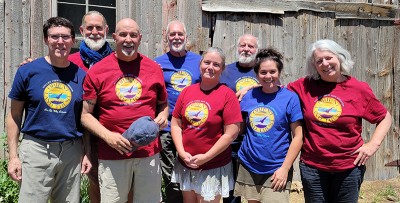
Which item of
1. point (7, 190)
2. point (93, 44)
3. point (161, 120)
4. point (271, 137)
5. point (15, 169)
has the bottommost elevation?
point (7, 190)

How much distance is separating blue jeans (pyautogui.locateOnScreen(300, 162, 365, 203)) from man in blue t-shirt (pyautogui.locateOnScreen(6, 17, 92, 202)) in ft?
6.07

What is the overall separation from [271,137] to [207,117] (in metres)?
0.53

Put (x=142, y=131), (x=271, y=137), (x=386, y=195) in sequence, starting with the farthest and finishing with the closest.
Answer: (x=386, y=195), (x=271, y=137), (x=142, y=131)

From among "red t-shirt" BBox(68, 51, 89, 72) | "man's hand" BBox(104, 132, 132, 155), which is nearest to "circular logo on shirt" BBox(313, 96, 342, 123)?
"man's hand" BBox(104, 132, 132, 155)

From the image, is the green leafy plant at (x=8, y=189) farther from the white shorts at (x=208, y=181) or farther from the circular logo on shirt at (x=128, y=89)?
the circular logo on shirt at (x=128, y=89)

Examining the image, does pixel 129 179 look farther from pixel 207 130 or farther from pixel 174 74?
pixel 174 74

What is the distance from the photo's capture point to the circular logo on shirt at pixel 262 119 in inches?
149

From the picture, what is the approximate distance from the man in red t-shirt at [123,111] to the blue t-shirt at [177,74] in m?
0.52

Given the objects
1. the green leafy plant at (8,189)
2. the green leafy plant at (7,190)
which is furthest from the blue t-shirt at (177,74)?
the green leafy plant at (7,190)

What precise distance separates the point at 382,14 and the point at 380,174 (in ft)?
7.87

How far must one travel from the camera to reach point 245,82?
14.4 ft

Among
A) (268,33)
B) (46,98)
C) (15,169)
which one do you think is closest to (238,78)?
(46,98)

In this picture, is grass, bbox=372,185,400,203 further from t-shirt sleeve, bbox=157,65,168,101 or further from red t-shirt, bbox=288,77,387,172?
t-shirt sleeve, bbox=157,65,168,101

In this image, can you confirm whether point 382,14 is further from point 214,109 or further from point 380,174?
point 214,109
